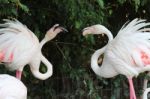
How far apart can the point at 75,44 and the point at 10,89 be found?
182 cm

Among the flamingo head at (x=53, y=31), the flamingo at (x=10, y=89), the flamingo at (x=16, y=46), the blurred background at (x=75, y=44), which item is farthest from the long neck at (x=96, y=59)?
the flamingo at (x=10, y=89)

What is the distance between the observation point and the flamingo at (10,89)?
3926 mm

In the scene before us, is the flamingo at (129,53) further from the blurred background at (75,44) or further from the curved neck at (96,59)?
the blurred background at (75,44)

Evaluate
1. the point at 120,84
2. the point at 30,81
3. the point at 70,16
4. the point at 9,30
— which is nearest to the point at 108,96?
the point at 120,84

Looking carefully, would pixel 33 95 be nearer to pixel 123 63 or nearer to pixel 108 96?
pixel 108 96

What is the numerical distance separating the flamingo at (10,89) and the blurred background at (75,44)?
3.59 ft

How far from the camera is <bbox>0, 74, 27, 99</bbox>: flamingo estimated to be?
3926 millimetres

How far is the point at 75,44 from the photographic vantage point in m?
5.65

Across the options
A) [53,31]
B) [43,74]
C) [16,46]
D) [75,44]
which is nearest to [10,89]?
[16,46]

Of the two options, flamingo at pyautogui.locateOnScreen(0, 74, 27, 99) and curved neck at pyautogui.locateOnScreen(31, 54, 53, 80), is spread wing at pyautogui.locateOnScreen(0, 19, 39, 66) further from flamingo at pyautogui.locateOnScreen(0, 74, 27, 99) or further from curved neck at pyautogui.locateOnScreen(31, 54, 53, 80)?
flamingo at pyautogui.locateOnScreen(0, 74, 27, 99)

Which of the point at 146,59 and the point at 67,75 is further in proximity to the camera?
the point at 67,75

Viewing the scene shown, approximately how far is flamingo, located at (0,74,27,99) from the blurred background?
1.09 meters

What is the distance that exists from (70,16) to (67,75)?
2.94ft

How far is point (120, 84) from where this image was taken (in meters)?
5.96
